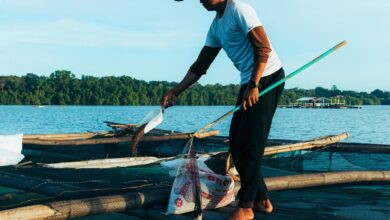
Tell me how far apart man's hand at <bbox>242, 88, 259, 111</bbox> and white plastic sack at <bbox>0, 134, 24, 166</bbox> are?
3.46 metres

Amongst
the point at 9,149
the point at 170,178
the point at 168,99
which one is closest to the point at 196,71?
the point at 168,99

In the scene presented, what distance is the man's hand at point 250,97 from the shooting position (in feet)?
11.4

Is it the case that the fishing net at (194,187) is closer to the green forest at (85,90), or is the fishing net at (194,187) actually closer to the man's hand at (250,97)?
the man's hand at (250,97)

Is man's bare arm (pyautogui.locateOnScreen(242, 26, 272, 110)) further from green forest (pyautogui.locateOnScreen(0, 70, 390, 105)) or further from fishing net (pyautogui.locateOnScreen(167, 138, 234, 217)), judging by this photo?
green forest (pyautogui.locateOnScreen(0, 70, 390, 105))

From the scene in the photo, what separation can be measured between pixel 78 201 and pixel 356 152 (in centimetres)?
591

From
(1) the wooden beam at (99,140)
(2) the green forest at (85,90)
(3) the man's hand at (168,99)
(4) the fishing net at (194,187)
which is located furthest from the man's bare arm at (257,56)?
(2) the green forest at (85,90)

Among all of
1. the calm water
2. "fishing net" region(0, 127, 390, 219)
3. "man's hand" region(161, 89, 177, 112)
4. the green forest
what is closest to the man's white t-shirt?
"man's hand" region(161, 89, 177, 112)

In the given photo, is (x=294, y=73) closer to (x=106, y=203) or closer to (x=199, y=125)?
(x=106, y=203)

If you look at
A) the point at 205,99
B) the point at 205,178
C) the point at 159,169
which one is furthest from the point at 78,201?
the point at 205,99

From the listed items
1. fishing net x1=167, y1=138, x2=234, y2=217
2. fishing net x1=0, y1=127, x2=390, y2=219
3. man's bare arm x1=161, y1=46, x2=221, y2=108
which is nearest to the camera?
fishing net x1=167, y1=138, x2=234, y2=217

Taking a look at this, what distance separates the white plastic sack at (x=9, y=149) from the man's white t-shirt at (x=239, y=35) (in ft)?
10.5

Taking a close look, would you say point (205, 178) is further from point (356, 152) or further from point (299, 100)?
point (299, 100)

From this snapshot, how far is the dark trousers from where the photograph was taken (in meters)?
3.59

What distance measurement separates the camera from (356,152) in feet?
27.5
